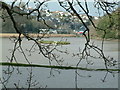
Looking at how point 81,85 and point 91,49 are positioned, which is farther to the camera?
point 81,85

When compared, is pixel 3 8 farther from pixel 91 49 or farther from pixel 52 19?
pixel 91 49

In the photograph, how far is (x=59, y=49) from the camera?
1585 millimetres

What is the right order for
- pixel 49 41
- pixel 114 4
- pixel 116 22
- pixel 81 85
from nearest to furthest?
pixel 114 4 < pixel 116 22 < pixel 49 41 < pixel 81 85

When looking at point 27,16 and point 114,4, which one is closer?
point 114,4

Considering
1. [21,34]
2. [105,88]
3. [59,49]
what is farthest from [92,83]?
[21,34]

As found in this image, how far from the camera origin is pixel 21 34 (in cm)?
148

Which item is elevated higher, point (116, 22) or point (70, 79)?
point (116, 22)

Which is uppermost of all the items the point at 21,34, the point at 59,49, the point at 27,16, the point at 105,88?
the point at 27,16

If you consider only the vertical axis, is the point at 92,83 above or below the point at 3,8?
below

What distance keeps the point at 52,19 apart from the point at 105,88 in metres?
1.84

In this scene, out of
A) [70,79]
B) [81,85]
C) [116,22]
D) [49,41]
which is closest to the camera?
[116,22]

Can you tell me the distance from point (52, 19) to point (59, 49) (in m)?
0.21

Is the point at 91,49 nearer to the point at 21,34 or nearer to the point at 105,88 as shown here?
the point at 21,34

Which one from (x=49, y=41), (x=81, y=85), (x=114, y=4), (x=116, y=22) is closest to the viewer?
(x=114, y=4)
